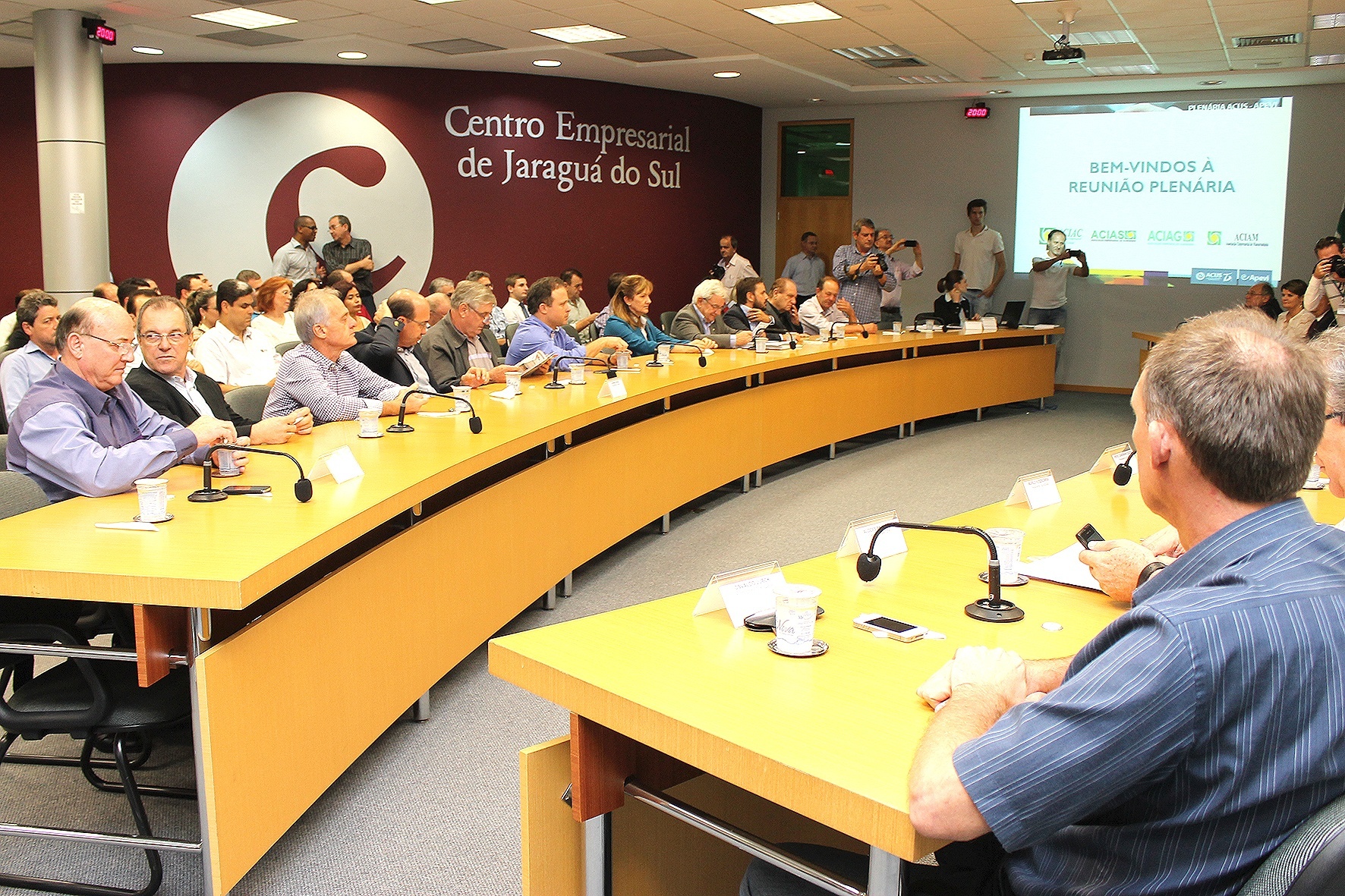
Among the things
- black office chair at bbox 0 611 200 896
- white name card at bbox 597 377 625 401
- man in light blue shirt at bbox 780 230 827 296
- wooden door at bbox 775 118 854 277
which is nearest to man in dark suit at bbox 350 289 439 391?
white name card at bbox 597 377 625 401

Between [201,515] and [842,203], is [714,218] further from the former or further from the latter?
[201,515]

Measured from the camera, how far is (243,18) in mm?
8062

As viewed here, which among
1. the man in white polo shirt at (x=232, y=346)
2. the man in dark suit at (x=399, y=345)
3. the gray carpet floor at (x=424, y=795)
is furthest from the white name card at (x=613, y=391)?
the man in white polo shirt at (x=232, y=346)

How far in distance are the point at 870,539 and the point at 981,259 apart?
1053 cm

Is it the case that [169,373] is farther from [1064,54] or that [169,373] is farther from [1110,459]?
[1064,54]

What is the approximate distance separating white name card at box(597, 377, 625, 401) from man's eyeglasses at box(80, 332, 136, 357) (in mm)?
2179

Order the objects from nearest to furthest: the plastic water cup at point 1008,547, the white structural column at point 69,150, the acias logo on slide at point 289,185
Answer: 1. the plastic water cup at point 1008,547
2. the white structural column at point 69,150
3. the acias logo on slide at point 289,185

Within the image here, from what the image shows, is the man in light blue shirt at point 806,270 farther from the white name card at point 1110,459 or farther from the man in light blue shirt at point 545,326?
the white name card at point 1110,459

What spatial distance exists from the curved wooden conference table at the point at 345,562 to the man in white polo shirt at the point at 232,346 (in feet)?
6.09

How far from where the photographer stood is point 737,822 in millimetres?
2162

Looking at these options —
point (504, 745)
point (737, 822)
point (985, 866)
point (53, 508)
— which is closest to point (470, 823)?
point (504, 745)

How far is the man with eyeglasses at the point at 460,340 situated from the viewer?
18.8 ft

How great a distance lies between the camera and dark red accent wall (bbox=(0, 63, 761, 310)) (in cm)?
1001

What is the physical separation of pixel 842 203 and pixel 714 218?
1600mm
